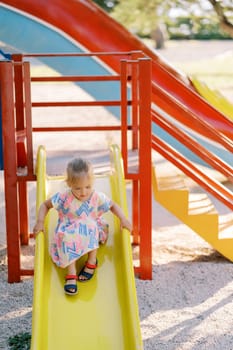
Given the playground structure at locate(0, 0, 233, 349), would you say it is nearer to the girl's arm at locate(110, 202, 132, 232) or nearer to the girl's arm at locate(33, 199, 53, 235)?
the girl's arm at locate(33, 199, 53, 235)

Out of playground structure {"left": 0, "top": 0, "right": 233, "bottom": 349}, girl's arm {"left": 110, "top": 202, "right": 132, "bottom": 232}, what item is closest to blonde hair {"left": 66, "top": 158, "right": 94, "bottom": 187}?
girl's arm {"left": 110, "top": 202, "right": 132, "bottom": 232}

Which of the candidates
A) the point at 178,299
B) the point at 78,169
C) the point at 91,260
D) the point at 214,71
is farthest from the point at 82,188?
the point at 214,71

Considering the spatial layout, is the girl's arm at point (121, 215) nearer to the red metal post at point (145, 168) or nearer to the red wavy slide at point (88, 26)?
the red metal post at point (145, 168)

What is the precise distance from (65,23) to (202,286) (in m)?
3.95

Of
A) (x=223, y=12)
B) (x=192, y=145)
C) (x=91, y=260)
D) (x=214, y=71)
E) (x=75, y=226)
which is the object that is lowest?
(x=214, y=71)

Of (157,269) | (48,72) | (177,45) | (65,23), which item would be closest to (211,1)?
(65,23)

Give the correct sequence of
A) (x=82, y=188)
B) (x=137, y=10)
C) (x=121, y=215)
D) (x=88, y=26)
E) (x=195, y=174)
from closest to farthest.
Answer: (x=82, y=188), (x=121, y=215), (x=195, y=174), (x=88, y=26), (x=137, y=10)

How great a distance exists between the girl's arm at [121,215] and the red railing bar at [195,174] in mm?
992

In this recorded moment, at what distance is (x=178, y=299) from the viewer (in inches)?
194

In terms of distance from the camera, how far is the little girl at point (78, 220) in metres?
4.19

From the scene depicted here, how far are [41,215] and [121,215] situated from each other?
0.49 m

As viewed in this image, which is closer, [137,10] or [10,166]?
[10,166]

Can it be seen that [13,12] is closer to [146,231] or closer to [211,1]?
[211,1]

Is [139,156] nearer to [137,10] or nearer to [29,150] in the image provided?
[29,150]
